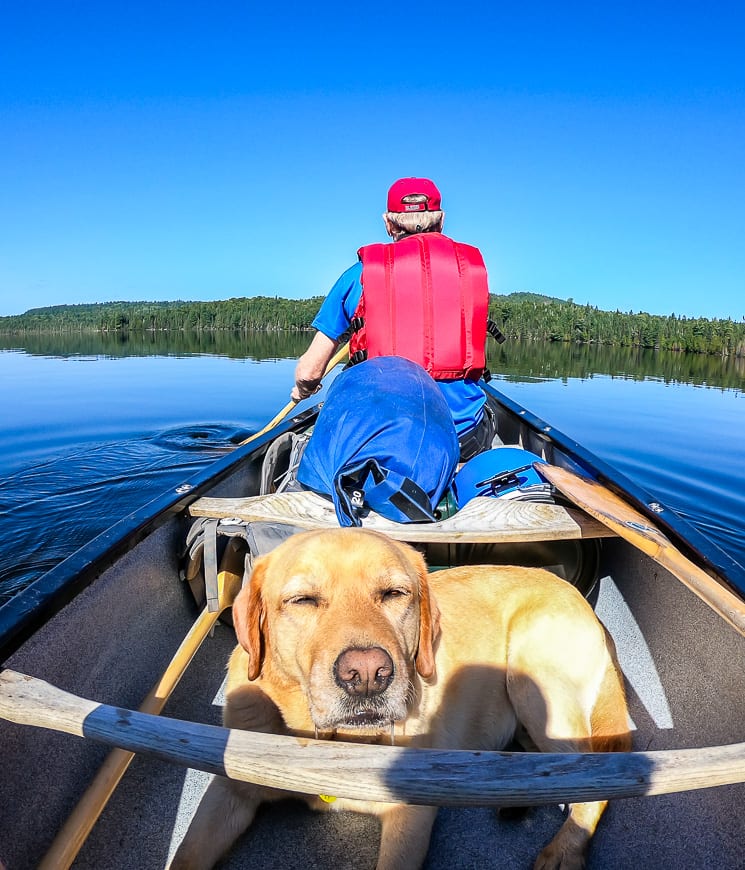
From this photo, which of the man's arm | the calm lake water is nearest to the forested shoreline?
the calm lake water

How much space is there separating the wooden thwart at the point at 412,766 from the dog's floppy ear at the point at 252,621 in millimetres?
547

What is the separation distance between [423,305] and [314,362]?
3.86 ft

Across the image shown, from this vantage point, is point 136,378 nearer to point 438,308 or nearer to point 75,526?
point 75,526

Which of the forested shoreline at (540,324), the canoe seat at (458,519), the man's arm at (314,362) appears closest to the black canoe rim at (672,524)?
the canoe seat at (458,519)

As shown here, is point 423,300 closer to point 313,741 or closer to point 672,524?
point 672,524

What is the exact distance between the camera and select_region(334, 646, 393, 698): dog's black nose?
1.76m

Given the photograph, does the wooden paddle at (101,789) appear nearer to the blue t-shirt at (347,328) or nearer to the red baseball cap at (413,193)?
the blue t-shirt at (347,328)

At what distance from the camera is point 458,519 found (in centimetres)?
307

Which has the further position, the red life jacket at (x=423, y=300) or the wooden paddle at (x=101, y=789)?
the red life jacket at (x=423, y=300)

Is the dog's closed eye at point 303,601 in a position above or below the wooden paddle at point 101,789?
above

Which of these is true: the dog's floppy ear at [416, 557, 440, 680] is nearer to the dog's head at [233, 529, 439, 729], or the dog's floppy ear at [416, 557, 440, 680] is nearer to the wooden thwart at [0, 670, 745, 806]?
the dog's head at [233, 529, 439, 729]

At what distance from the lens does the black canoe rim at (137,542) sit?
6.39 ft

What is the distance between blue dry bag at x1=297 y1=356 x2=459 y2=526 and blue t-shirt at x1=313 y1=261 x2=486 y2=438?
1009 mm

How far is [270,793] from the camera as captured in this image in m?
2.20
